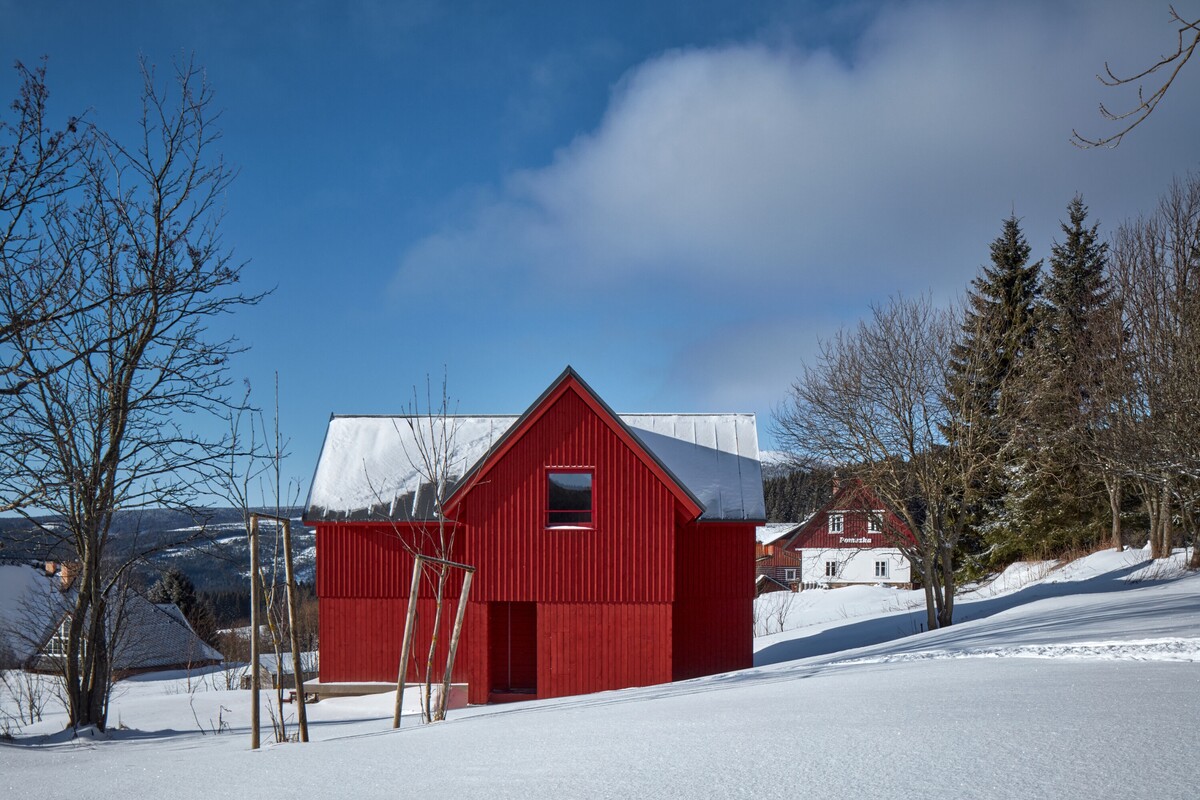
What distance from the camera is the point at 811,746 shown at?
200 inches

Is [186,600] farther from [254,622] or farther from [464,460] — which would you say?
[254,622]

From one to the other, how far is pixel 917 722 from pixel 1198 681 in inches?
123

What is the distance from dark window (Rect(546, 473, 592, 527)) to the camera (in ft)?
56.0

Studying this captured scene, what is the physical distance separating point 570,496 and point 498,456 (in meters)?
1.68

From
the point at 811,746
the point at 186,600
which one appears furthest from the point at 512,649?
the point at 186,600

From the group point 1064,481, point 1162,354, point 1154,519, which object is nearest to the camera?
point 1162,354

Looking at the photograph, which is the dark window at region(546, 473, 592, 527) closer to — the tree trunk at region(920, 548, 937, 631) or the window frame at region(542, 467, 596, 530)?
the window frame at region(542, 467, 596, 530)

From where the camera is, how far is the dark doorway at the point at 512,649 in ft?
60.1

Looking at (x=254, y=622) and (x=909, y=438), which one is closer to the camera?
(x=254, y=622)

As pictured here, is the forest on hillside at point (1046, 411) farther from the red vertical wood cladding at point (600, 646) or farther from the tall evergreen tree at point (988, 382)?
the red vertical wood cladding at point (600, 646)

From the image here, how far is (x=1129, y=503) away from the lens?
30.5 meters

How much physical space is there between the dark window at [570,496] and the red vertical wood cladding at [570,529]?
251 mm

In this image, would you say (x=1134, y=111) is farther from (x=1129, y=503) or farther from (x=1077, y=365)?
(x=1129, y=503)

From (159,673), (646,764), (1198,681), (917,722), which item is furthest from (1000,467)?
(159,673)
